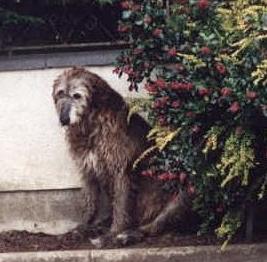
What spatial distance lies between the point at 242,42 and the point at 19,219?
2.90 m

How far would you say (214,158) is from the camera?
7.54 m

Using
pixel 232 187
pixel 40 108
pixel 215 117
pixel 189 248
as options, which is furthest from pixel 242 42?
pixel 40 108

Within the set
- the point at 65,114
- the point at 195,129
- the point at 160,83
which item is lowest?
the point at 195,129

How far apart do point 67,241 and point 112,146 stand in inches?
35.9

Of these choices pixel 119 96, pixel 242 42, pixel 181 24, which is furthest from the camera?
pixel 119 96

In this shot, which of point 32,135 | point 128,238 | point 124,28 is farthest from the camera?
point 32,135

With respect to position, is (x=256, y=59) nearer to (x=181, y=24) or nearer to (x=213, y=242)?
(x=181, y=24)

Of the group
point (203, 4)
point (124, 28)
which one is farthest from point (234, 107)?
point (124, 28)

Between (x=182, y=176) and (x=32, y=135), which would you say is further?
(x=32, y=135)

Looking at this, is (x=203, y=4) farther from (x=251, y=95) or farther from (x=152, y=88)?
(x=251, y=95)

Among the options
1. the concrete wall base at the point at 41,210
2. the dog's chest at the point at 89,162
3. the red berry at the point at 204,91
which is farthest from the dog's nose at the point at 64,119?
the red berry at the point at 204,91

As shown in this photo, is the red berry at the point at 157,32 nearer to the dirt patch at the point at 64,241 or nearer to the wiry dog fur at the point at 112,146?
the wiry dog fur at the point at 112,146

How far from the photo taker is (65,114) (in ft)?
26.4

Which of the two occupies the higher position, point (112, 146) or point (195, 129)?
point (195, 129)
